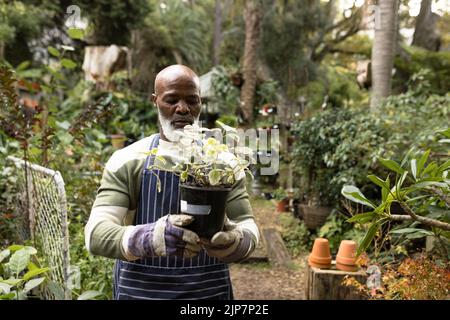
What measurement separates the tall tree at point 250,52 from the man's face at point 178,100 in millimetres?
6414

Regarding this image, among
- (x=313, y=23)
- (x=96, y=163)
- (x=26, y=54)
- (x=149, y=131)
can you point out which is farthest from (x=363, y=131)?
(x=26, y=54)

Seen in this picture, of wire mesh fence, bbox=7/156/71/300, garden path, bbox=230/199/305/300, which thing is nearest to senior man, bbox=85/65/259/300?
wire mesh fence, bbox=7/156/71/300

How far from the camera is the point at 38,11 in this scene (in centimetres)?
847

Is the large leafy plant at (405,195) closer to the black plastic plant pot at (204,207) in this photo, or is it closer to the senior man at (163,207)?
the senior man at (163,207)

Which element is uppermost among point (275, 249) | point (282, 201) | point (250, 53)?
point (250, 53)

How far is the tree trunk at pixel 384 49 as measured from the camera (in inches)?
179

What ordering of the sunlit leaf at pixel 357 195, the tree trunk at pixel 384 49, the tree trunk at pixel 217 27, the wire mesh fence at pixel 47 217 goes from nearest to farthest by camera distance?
the sunlit leaf at pixel 357 195, the wire mesh fence at pixel 47 217, the tree trunk at pixel 384 49, the tree trunk at pixel 217 27

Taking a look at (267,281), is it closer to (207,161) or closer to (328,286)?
(328,286)

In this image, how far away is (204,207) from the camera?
1.13 meters

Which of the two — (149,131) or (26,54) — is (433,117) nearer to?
(149,131)

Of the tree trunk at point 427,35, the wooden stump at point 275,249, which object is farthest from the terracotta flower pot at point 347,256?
the tree trunk at point 427,35

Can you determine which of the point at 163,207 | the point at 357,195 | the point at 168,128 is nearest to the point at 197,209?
the point at 163,207

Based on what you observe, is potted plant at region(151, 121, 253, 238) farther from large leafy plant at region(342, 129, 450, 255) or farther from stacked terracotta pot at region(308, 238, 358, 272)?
stacked terracotta pot at region(308, 238, 358, 272)

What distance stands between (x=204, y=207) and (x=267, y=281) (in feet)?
11.1
